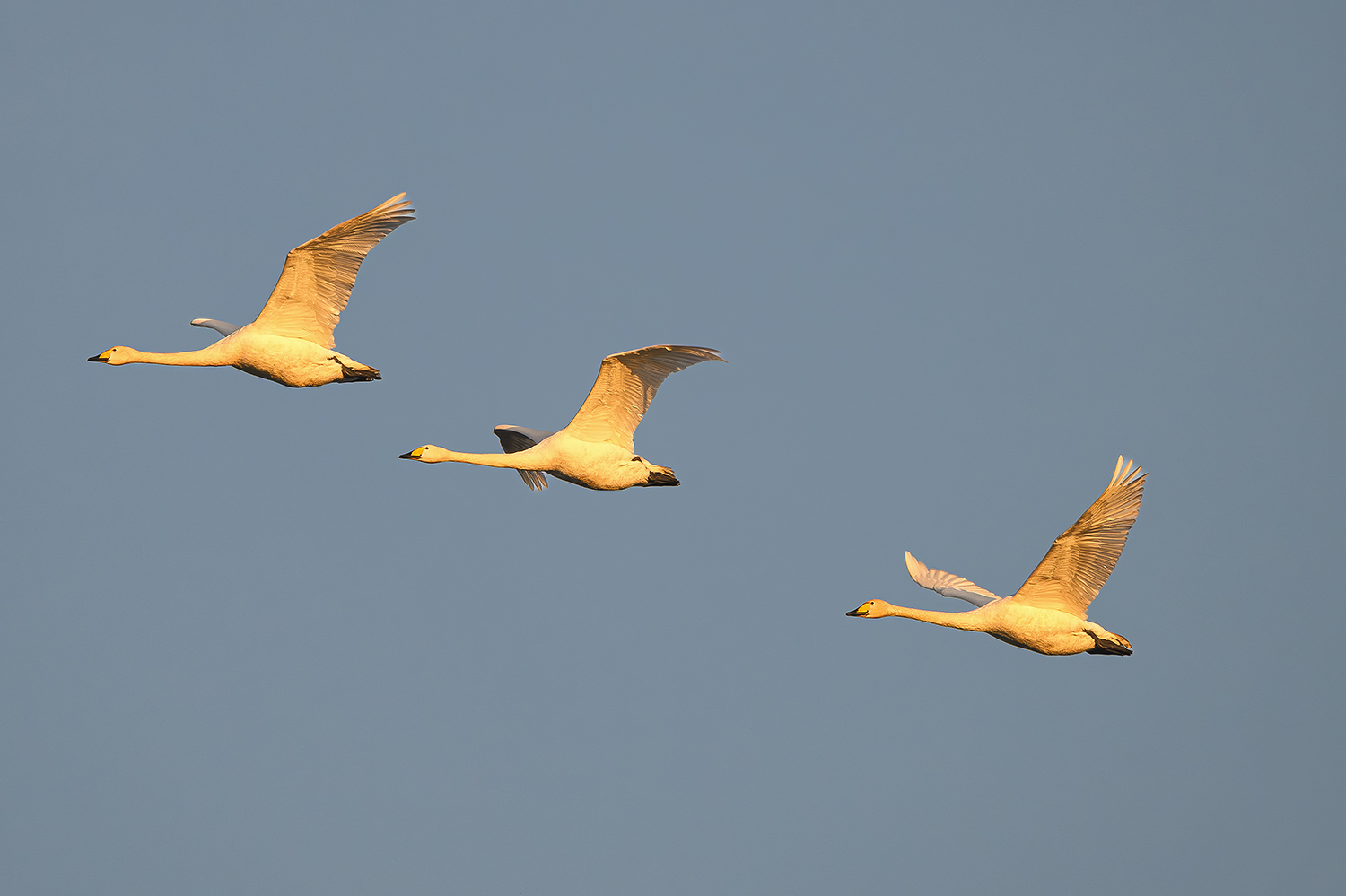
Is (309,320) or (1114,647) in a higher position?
(309,320)

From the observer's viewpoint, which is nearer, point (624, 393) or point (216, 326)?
point (624, 393)

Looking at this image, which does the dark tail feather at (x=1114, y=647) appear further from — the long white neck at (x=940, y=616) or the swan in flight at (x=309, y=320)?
the swan in flight at (x=309, y=320)

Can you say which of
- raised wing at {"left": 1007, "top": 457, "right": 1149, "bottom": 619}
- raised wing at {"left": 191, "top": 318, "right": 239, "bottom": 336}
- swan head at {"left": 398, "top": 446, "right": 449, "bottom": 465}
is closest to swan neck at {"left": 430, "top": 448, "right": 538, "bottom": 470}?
swan head at {"left": 398, "top": 446, "right": 449, "bottom": 465}

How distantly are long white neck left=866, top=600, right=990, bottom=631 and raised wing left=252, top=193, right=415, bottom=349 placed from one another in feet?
38.8

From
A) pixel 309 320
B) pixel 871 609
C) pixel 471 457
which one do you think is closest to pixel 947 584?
pixel 871 609

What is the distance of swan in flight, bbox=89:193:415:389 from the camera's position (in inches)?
1373

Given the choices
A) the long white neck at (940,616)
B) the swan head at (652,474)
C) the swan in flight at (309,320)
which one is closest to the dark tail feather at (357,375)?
the swan in flight at (309,320)

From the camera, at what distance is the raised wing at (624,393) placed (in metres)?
34.0

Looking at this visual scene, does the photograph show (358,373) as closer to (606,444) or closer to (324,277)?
(324,277)

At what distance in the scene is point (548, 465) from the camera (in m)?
35.3

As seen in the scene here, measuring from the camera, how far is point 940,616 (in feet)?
111

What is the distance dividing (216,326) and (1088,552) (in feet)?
62.2

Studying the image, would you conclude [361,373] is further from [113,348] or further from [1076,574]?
[1076,574]

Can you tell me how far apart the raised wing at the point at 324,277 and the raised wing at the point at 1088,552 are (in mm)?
13695
